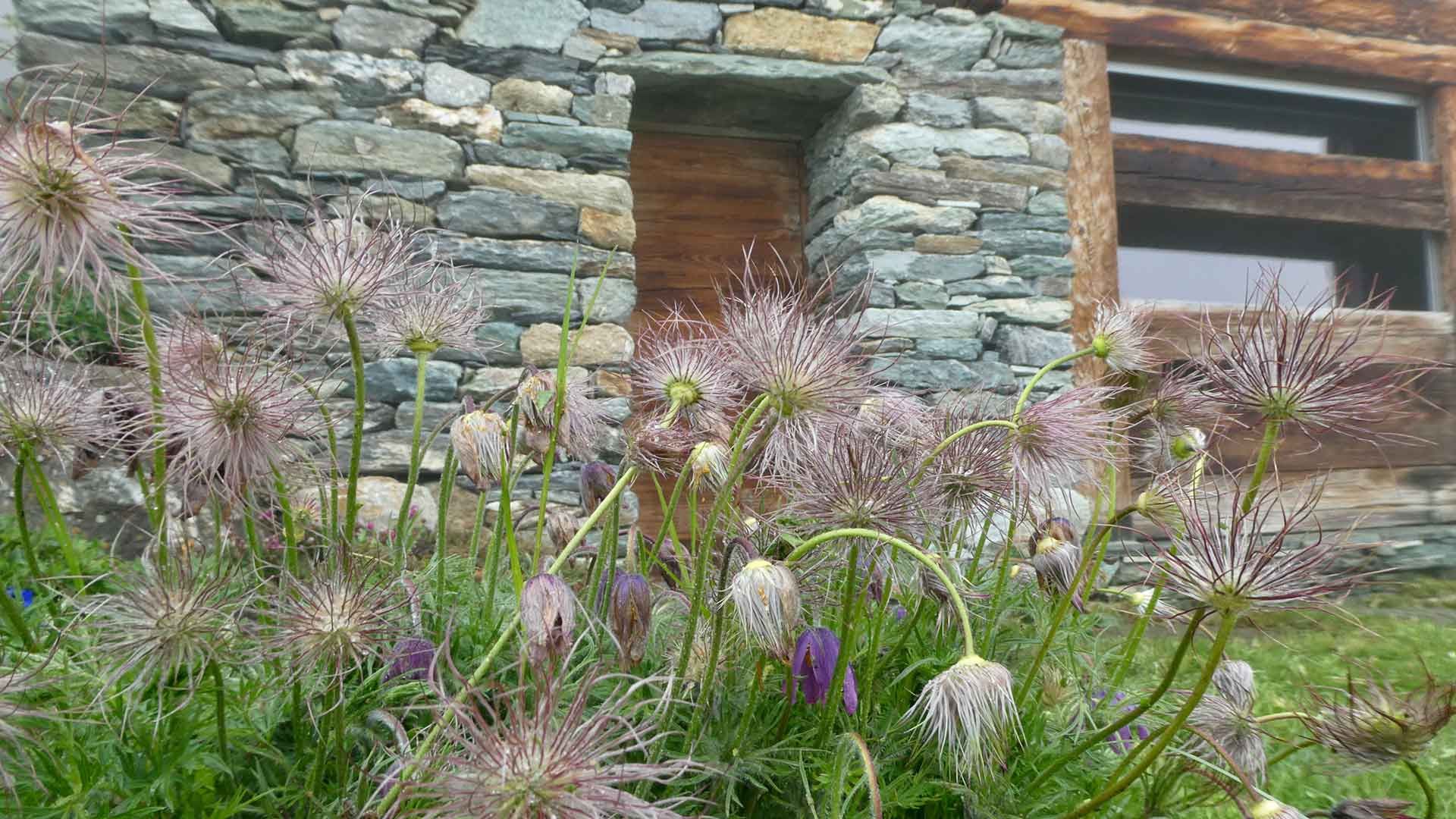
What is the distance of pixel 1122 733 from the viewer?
153 centimetres

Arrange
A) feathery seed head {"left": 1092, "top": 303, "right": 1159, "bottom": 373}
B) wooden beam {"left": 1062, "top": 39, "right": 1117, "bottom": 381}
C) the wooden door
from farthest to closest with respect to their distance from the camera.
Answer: the wooden door, wooden beam {"left": 1062, "top": 39, "right": 1117, "bottom": 381}, feathery seed head {"left": 1092, "top": 303, "right": 1159, "bottom": 373}

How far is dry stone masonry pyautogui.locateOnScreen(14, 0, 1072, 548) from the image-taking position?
394 centimetres

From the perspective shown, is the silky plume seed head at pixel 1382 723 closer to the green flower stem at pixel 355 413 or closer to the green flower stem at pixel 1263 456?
the green flower stem at pixel 1263 456

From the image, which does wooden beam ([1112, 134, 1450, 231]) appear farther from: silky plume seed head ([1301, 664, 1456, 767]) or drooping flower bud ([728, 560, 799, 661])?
drooping flower bud ([728, 560, 799, 661])

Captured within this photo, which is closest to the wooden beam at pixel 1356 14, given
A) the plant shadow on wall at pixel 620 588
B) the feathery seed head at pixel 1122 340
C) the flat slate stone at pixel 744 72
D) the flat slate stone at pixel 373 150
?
the flat slate stone at pixel 744 72

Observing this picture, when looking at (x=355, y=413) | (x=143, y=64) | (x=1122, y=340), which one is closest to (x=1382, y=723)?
(x=1122, y=340)

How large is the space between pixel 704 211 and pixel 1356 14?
4121mm

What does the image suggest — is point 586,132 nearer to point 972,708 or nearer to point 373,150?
point 373,150

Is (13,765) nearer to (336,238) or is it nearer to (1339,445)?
(336,238)

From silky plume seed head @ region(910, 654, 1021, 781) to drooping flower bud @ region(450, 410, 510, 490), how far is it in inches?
23.5

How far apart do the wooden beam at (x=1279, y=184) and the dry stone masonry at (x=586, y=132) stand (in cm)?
79

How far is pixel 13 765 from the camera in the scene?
0.90 meters

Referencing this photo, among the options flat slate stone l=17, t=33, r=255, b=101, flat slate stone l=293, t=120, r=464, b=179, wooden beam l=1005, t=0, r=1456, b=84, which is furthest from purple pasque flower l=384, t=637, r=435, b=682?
wooden beam l=1005, t=0, r=1456, b=84

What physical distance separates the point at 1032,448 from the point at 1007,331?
3900 mm
